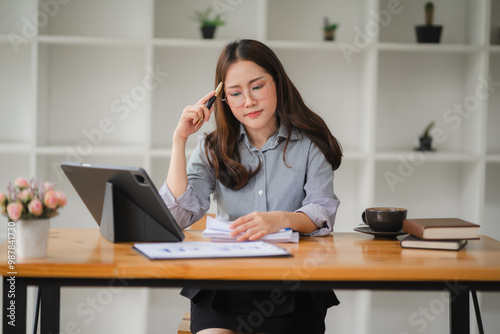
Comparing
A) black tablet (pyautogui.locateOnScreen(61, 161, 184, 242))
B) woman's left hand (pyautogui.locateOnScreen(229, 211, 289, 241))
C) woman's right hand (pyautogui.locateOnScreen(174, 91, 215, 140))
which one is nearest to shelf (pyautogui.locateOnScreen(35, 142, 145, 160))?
woman's right hand (pyautogui.locateOnScreen(174, 91, 215, 140))

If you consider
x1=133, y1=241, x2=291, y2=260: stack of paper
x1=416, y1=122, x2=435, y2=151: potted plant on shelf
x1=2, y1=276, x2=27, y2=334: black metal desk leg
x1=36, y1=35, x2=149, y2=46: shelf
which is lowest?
x1=2, y1=276, x2=27, y2=334: black metal desk leg

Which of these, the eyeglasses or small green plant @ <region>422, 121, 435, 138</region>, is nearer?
the eyeglasses

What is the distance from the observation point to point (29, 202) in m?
1.45

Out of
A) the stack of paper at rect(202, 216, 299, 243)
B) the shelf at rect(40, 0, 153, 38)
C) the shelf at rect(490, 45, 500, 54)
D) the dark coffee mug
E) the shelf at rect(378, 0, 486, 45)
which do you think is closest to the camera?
the stack of paper at rect(202, 216, 299, 243)

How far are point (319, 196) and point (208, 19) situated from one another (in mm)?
1697

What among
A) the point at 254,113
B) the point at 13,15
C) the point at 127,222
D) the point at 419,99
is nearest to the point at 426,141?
the point at 419,99

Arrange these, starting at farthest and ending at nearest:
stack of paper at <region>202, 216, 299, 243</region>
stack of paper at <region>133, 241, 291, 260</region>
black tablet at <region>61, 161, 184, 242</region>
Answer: stack of paper at <region>202, 216, 299, 243</region> < black tablet at <region>61, 161, 184, 242</region> < stack of paper at <region>133, 241, 291, 260</region>

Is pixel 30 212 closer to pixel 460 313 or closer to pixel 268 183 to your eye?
pixel 268 183

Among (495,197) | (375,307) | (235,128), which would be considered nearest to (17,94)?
(235,128)

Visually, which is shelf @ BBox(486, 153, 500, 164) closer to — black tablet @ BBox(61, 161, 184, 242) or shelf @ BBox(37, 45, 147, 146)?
shelf @ BBox(37, 45, 147, 146)

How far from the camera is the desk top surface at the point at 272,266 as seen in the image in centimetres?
141

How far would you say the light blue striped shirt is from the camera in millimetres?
2117

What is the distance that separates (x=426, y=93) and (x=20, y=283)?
2840 millimetres

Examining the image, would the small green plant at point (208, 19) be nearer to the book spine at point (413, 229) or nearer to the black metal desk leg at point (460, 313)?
the book spine at point (413, 229)
